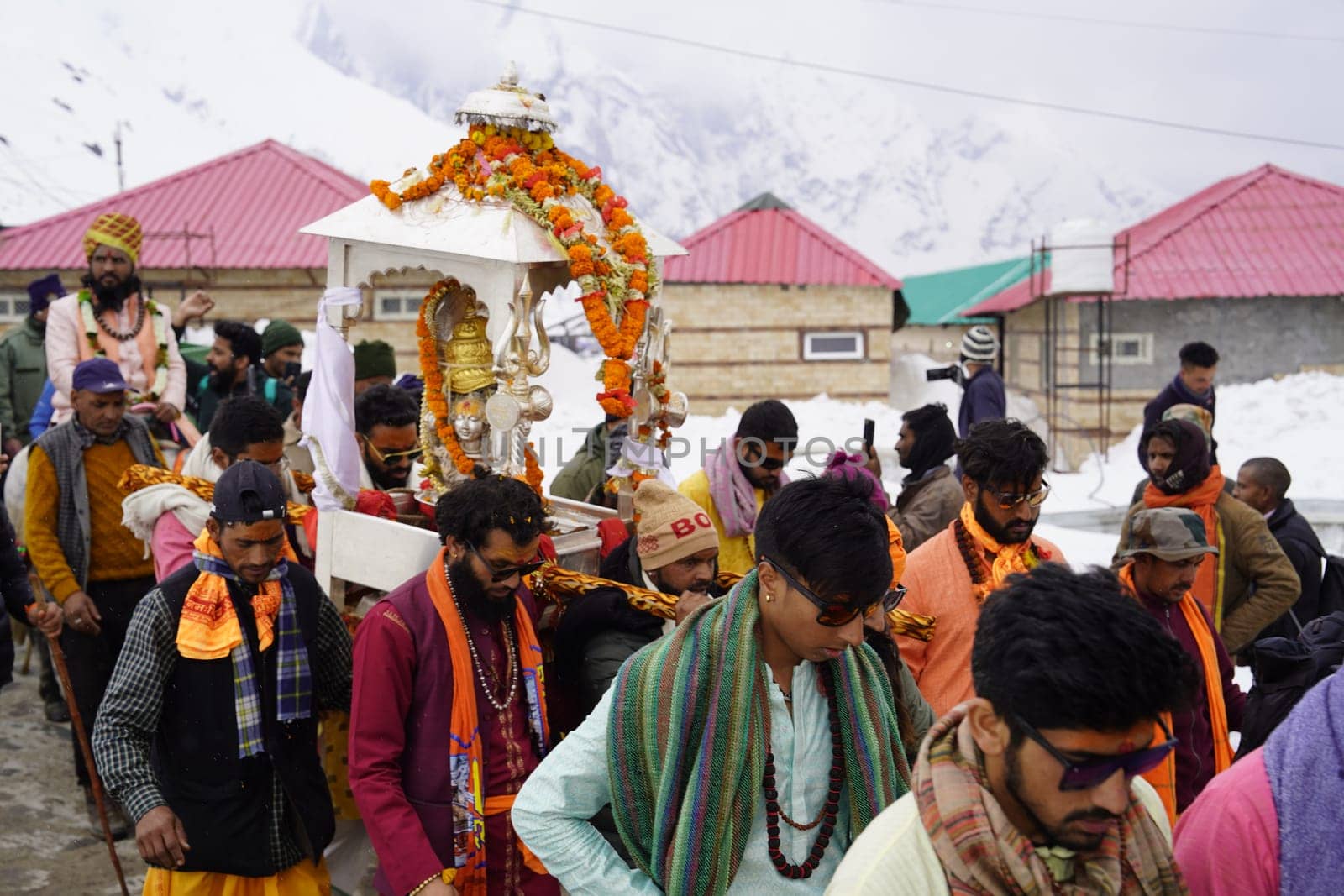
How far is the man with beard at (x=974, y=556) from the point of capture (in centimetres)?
375

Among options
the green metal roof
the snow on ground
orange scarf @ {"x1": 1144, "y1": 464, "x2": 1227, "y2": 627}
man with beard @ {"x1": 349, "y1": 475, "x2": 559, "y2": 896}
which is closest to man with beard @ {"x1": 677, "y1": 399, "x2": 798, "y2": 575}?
orange scarf @ {"x1": 1144, "y1": 464, "x2": 1227, "y2": 627}

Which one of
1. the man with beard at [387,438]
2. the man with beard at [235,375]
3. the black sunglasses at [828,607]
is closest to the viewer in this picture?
the black sunglasses at [828,607]

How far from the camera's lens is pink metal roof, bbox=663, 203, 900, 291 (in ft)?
56.1

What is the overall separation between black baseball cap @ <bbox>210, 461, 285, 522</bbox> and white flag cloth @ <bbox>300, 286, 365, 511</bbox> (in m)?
1.59

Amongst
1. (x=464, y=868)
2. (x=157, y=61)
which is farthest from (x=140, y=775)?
(x=157, y=61)

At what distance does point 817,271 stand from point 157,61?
174 ft

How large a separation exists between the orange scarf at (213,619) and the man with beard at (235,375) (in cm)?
434

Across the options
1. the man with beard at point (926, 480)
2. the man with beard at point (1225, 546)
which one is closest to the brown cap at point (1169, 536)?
the man with beard at point (1225, 546)

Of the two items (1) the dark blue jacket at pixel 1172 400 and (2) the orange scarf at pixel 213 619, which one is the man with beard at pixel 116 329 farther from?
(1) the dark blue jacket at pixel 1172 400

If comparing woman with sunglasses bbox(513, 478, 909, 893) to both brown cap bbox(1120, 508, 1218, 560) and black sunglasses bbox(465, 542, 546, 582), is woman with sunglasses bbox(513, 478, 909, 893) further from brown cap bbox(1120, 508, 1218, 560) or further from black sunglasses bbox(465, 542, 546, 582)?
brown cap bbox(1120, 508, 1218, 560)

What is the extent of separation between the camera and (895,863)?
181 cm

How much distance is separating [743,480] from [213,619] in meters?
2.43

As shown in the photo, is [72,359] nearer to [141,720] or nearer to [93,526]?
[93,526]

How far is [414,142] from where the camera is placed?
49.8 m
